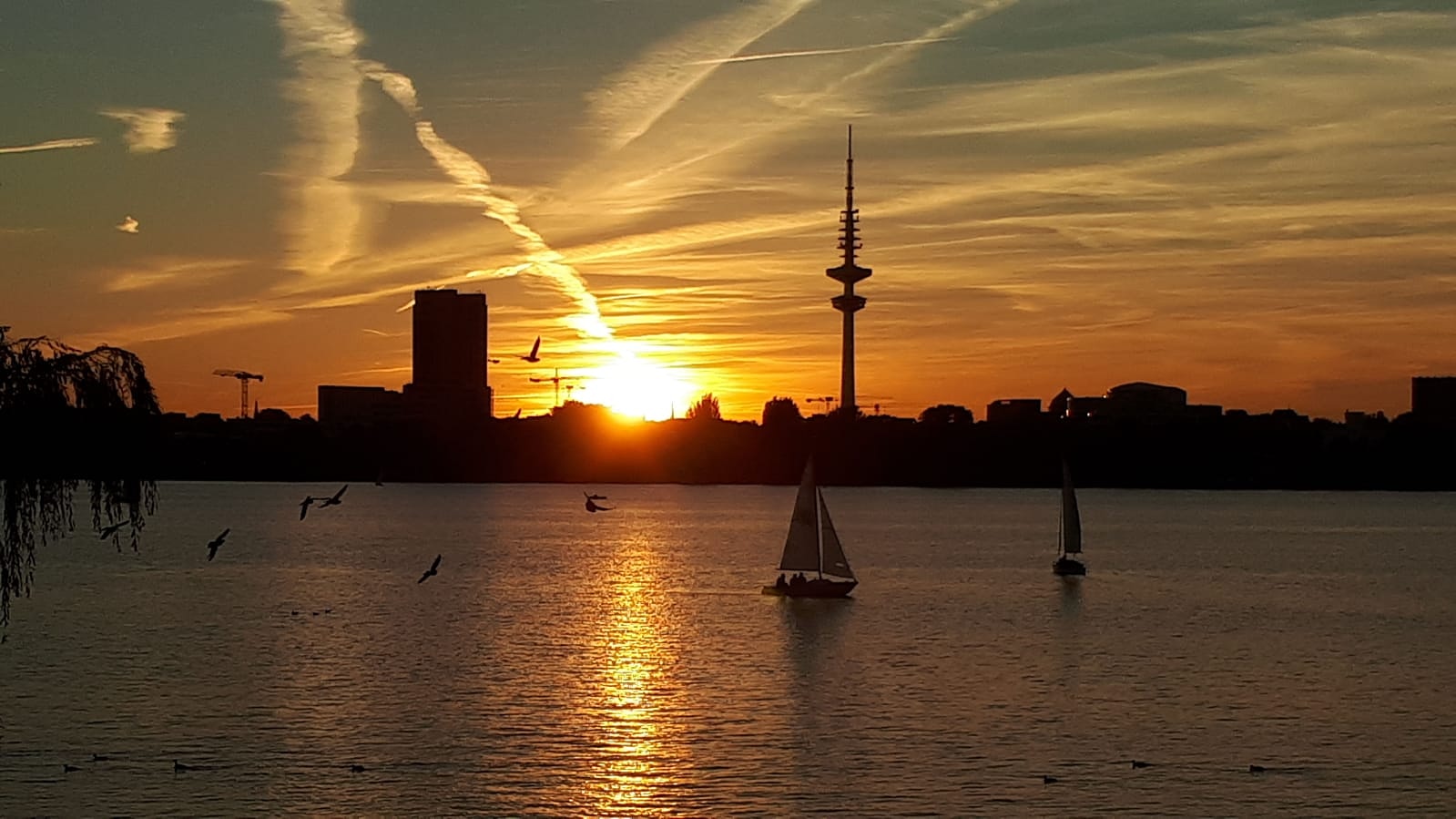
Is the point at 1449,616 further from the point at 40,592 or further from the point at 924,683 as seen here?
the point at 40,592

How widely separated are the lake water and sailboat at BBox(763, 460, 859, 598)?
1333 mm

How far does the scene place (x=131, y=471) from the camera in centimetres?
2458

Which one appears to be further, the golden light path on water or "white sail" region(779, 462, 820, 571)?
"white sail" region(779, 462, 820, 571)

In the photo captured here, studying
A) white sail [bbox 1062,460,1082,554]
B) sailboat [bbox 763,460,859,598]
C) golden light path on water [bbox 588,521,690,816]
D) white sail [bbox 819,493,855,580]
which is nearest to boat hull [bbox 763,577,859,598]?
Answer: sailboat [bbox 763,460,859,598]

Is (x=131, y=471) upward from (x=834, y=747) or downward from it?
upward

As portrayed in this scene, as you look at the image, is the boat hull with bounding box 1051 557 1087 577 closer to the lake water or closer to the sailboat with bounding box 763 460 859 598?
the lake water

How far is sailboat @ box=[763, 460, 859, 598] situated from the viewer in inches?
3447

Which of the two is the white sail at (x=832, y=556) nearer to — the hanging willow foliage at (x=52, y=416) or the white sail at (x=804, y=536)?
the white sail at (x=804, y=536)

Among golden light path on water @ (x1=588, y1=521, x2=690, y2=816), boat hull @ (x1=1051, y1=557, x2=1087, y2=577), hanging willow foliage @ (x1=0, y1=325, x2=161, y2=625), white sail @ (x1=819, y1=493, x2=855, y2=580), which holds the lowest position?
golden light path on water @ (x1=588, y1=521, x2=690, y2=816)

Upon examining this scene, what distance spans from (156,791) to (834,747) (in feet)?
56.8

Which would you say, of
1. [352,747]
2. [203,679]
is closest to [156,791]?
[352,747]

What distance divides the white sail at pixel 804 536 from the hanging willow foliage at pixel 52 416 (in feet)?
204

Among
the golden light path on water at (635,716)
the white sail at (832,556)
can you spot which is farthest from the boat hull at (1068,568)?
the golden light path on water at (635,716)

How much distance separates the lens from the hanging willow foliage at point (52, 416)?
23391 mm
